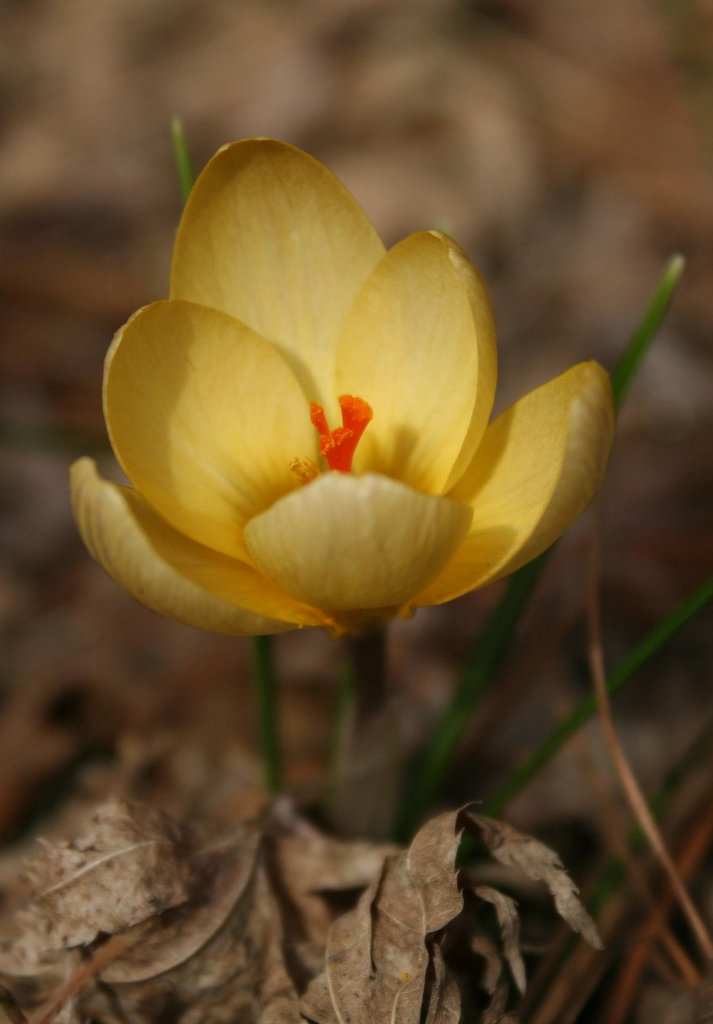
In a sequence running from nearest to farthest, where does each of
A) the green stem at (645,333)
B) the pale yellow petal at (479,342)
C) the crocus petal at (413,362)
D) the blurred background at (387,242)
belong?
the pale yellow petal at (479,342) → the crocus petal at (413,362) → the green stem at (645,333) → the blurred background at (387,242)

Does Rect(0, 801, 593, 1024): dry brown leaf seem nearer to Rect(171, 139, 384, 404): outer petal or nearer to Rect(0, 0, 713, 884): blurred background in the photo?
Rect(0, 0, 713, 884): blurred background

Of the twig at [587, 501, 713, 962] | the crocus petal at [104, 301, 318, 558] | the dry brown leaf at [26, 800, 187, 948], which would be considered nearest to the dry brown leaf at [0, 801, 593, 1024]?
the dry brown leaf at [26, 800, 187, 948]

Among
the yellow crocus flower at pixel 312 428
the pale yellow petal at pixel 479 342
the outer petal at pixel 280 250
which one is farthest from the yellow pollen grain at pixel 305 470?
the pale yellow petal at pixel 479 342

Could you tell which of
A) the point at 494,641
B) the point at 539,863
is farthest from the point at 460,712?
the point at 539,863

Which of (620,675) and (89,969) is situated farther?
(620,675)

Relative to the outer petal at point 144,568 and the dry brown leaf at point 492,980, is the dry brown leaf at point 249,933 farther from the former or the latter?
the outer petal at point 144,568

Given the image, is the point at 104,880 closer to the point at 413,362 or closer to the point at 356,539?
the point at 356,539

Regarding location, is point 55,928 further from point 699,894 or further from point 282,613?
point 699,894
